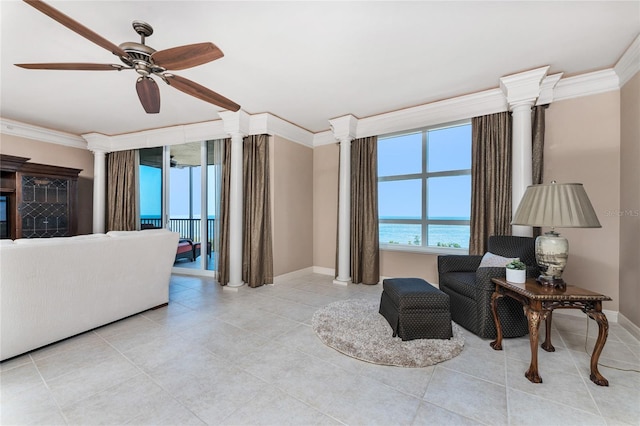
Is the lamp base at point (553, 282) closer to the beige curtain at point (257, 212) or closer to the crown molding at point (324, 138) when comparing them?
the beige curtain at point (257, 212)

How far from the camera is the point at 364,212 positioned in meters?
4.20

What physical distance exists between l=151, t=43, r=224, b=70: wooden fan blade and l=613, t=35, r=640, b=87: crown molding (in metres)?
3.44

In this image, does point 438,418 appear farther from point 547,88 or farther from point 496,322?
point 547,88

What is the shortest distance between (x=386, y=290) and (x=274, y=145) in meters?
2.74

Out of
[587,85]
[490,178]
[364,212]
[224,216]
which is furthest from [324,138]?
[587,85]

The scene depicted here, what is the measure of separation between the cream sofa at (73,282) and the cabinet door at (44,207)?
285 centimetres

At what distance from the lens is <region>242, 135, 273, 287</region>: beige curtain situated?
404 cm

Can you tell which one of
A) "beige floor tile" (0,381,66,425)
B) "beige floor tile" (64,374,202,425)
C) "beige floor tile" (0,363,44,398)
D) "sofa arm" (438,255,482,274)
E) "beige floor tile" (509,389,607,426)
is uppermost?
"sofa arm" (438,255,482,274)

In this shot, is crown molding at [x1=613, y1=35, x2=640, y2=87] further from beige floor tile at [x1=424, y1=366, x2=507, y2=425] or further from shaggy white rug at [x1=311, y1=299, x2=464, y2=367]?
beige floor tile at [x1=424, y1=366, x2=507, y2=425]

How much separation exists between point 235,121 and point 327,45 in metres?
2.03

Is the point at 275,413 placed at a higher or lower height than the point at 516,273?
lower

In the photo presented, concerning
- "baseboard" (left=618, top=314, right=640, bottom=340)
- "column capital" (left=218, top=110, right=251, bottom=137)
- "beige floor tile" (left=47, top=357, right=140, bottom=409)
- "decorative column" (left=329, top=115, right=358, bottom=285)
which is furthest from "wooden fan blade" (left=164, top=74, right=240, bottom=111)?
"baseboard" (left=618, top=314, right=640, bottom=340)


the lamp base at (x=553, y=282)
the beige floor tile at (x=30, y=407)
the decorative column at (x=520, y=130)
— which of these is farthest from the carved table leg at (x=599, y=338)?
the beige floor tile at (x=30, y=407)

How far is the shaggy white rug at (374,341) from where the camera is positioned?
2.01m
